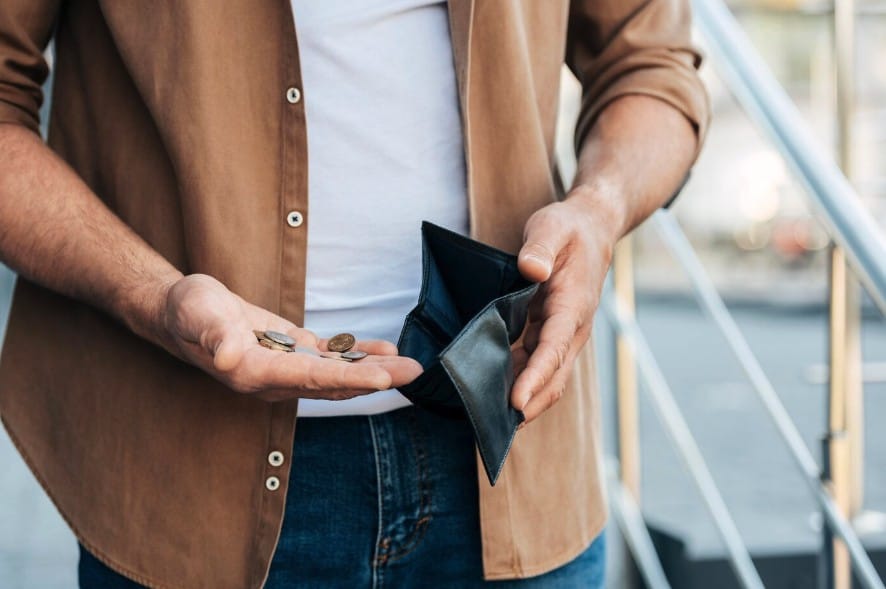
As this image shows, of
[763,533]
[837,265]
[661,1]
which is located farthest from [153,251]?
[763,533]

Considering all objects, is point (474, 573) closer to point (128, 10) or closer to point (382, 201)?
point (382, 201)

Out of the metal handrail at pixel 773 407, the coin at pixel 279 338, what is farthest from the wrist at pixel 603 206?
the metal handrail at pixel 773 407

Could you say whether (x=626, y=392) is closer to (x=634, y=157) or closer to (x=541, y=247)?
(x=634, y=157)

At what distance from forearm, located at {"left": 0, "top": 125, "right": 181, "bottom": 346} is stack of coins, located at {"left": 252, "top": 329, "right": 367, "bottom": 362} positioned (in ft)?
0.59

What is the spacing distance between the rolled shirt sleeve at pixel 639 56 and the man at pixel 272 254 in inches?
6.7

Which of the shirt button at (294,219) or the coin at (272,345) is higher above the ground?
the shirt button at (294,219)

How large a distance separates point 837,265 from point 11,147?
4.10 feet

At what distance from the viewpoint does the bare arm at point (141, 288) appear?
0.93 metres

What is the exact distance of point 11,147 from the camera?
1.15 m

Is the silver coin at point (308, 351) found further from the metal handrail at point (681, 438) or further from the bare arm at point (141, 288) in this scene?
the metal handrail at point (681, 438)

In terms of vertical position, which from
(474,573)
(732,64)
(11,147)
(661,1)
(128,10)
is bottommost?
(474,573)

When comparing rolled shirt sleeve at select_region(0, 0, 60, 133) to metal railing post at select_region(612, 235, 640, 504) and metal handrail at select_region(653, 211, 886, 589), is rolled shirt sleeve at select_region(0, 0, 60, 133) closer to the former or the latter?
metal handrail at select_region(653, 211, 886, 589)

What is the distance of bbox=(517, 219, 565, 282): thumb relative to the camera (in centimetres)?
105

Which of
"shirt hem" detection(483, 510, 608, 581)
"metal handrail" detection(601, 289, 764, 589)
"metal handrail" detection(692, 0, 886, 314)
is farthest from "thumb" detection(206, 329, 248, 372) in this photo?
"metal handrail" detection(601, 289, 764, 589)
